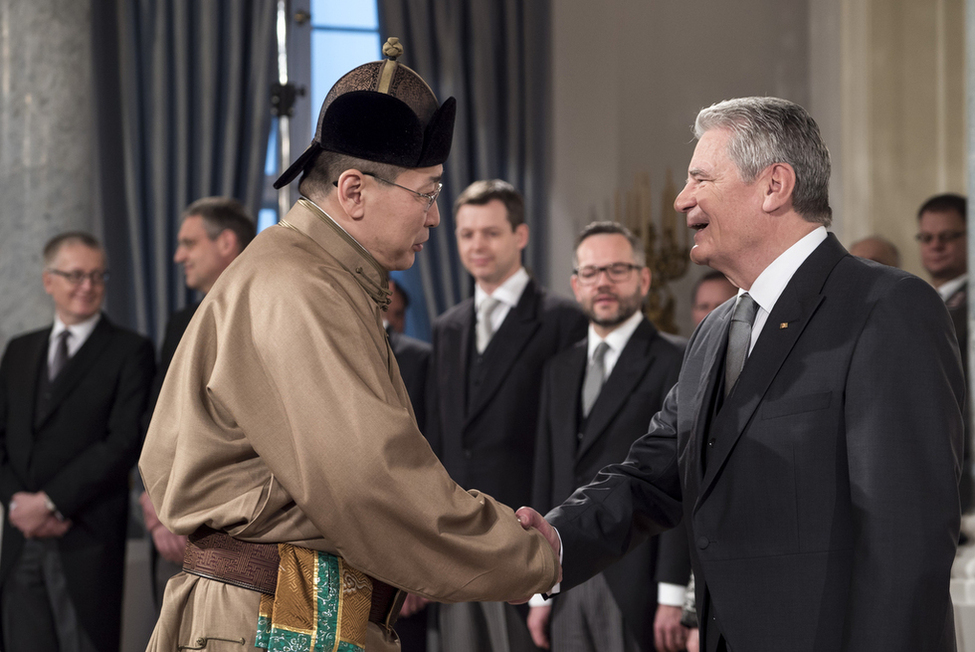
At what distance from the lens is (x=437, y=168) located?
197 centimetres

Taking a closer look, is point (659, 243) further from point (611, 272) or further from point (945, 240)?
point (611, 272)

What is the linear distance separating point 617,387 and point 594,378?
16 cm

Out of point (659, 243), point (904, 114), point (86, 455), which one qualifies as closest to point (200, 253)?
point (86, 455)

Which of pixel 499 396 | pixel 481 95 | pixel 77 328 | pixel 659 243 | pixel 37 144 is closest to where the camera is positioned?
pixel 499 396

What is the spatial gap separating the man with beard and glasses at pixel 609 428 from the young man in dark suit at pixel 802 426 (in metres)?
0.97

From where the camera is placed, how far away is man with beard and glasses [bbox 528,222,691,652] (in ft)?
10.3

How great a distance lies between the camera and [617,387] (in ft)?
10.8

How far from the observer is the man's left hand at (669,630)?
3.07 metres

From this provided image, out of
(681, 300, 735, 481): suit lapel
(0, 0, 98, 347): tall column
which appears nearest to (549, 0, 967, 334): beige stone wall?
(0, 0, 98, 347): tall column

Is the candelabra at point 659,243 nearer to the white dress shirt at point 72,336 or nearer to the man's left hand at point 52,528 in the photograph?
the white dress shirt at point 72,336

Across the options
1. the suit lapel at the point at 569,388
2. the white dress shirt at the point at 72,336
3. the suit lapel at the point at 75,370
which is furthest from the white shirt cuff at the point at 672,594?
the white dress shirt at the point at 72,336

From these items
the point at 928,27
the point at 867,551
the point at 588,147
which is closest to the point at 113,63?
the point at 588,147

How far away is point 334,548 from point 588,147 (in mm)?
5258

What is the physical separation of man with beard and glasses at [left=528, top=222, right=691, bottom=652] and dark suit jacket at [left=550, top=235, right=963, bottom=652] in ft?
Result: 3.90
